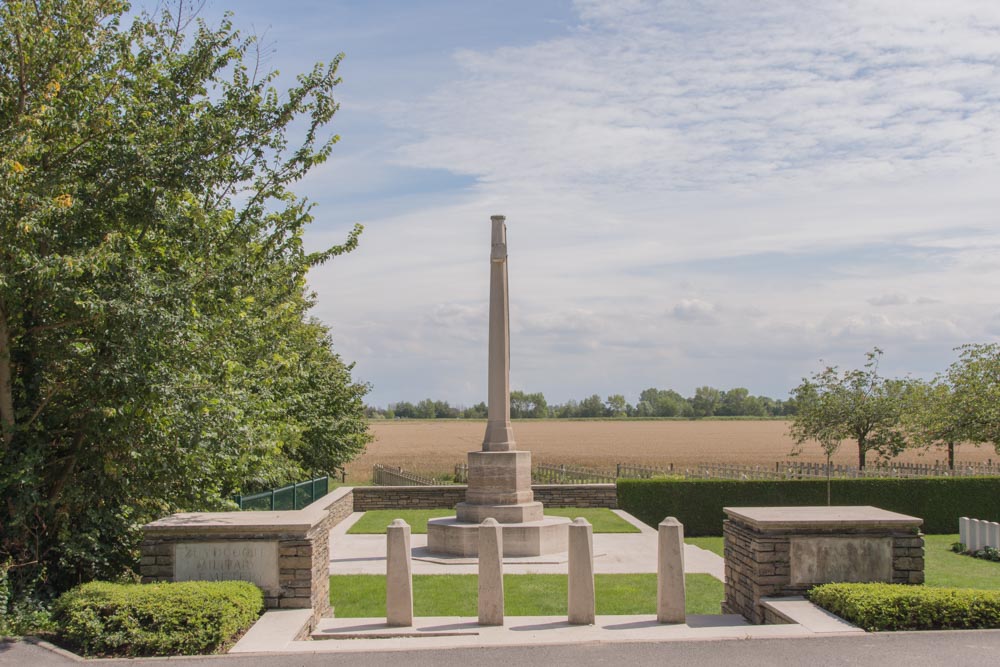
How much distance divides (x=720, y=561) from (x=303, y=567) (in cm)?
891

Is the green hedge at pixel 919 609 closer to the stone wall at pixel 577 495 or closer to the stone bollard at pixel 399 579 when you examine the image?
the stone bollard at pixel 399 579

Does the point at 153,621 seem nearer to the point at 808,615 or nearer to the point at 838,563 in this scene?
the point at 808,615

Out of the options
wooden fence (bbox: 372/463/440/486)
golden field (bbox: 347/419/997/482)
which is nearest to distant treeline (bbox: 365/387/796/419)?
golden field (bbox: 347/419/997/482)

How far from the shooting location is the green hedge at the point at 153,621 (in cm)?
744

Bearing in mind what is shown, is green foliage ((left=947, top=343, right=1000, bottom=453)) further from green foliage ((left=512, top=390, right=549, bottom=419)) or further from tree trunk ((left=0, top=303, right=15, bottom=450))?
green foliage ((left=512, top=390, right=549, bottom=419))

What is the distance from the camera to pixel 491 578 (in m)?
8.56

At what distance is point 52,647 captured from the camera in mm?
7574

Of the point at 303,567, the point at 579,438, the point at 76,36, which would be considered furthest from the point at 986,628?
the point at 579,438

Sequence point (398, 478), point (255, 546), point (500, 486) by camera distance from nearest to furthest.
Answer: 1. point (255, 546)
2. point (500, 486)
3. point (398, 478)

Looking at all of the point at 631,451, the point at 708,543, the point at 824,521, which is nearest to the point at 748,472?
the point at 708,543

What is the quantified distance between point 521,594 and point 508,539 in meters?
3.98

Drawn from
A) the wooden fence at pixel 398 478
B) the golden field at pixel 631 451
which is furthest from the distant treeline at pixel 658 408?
the wooden fence at pixel 398 478

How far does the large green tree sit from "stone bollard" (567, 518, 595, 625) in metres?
3.97

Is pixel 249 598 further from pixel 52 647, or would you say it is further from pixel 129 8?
pixel 129 8
